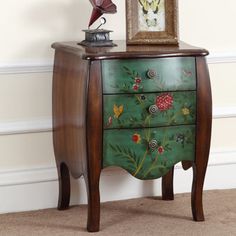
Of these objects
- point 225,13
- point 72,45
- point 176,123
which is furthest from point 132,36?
point 225,13

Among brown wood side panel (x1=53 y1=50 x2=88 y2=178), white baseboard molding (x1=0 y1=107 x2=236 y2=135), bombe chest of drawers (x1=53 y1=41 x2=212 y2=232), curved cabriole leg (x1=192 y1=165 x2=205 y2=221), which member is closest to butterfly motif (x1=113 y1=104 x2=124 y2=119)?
bombe chest of drawers (x1=53 y1=41 x2=212 y2=232)

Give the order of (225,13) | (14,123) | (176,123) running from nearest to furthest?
(176,123) < (14,123) < (225,13)

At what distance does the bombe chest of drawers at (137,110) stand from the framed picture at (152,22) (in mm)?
75

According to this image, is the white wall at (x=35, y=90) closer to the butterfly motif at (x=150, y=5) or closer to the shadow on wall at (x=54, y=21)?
the shadow on wall at (x=54, y=21)

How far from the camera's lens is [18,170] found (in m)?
2.32

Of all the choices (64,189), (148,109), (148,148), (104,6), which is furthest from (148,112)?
(64,189)

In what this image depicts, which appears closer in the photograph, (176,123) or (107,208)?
(176,123)

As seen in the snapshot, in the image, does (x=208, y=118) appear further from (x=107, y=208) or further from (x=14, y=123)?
(x=14, y=123)

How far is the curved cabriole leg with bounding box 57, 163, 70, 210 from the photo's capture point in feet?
7.50

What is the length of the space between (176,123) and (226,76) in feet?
1.92

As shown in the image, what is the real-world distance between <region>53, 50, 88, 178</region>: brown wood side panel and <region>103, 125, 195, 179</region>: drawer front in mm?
97

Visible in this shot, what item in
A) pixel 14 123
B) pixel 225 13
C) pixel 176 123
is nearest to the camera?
pixel 176 123

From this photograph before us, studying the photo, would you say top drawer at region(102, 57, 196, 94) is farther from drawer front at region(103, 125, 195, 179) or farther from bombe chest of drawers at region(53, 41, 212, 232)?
drawer front at region(103, 125, 195, 179)

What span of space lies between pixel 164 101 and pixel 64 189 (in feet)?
1.83
